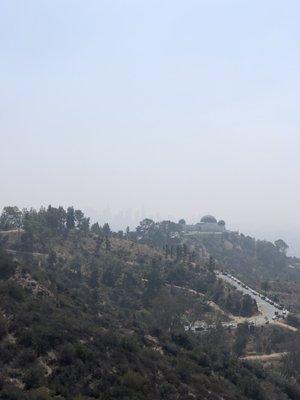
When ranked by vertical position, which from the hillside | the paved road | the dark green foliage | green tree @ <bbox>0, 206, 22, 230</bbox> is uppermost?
green tree @ <bbox>0, 206, 22, 230</bbox>

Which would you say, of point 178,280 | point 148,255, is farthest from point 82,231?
point 178,280

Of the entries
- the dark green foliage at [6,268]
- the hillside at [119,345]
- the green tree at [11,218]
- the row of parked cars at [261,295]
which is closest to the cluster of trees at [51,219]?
the green tree at [11,218]

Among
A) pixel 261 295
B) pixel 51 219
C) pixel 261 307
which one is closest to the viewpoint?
pixel 261 307

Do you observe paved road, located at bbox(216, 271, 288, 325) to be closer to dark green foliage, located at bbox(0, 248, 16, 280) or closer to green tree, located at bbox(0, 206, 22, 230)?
dark green foliage, located at bbox(0, 248, 16, 280)

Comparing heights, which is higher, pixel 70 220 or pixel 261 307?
pixel 70 220

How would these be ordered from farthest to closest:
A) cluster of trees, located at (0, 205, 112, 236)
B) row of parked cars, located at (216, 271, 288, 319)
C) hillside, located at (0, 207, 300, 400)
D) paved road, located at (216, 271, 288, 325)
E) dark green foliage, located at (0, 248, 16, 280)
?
cluster of trees, located at (0, 205, 112, 236) < row of parked cars, located at (216, 271, 288, 319) < paved road, located at (216, 271, 288, 325) < dark green foliage, located at (0, 248, 16, 280) < hillside, located at (0, 207, 300, 400)

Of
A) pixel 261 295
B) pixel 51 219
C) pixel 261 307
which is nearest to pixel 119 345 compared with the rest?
pixel 261 307

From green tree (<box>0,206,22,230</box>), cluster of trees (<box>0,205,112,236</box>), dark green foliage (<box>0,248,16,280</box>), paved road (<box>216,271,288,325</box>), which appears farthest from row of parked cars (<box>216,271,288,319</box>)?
dark green foliage (<box>0,248,16,280</box>)

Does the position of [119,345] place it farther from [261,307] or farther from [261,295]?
[261,295]

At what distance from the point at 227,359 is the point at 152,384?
1127 cm

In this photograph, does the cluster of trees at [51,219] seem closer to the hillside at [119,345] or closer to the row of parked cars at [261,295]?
the hillside at [119,345]

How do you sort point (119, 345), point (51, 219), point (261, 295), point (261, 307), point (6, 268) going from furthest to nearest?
point (51, 219) < point (261, 295) < point (261, 307) < point (6, 268) < point (119, 345)

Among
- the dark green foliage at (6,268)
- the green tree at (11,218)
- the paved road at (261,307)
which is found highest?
the green tree at (11,218)

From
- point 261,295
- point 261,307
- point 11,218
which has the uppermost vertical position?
point 11,218
